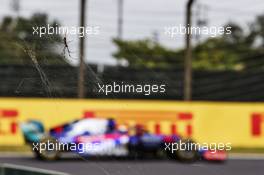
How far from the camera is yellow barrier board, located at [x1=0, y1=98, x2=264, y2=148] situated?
648 inches

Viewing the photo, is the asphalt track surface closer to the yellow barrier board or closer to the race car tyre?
the race car tyre

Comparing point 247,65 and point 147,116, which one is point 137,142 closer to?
point 147,116

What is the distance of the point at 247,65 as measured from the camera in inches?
848

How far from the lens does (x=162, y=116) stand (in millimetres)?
16875

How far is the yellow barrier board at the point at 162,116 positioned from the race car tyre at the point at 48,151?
2698 mm

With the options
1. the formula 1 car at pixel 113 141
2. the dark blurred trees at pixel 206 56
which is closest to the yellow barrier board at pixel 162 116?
the dark blurred trees at pixel 206 56

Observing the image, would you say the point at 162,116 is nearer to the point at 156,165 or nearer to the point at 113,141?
the point at 113,141

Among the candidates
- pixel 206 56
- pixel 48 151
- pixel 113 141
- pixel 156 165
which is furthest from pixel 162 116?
pixel 206 56

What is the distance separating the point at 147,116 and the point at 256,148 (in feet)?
10.8

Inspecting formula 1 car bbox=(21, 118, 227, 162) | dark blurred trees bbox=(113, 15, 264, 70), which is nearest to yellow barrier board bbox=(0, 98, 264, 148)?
dark blurred trees bbox=(113, 15, 264, 70)

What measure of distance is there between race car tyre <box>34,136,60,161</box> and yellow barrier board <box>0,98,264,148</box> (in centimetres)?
270

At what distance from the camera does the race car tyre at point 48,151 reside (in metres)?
13.0

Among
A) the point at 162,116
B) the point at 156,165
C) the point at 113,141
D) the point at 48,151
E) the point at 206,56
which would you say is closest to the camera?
the point at 156,165

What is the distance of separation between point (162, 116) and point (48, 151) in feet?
15.0
